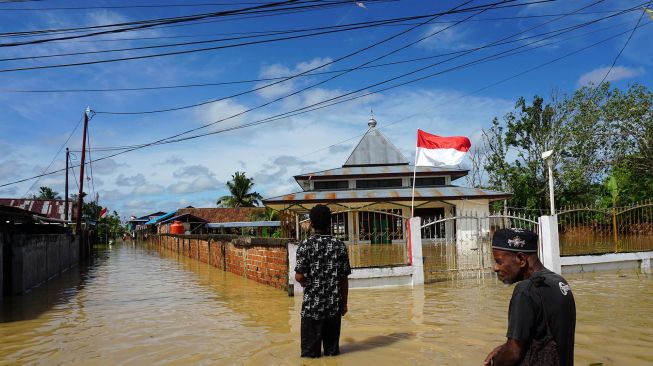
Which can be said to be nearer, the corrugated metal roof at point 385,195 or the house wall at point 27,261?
the house wall at point 27,261

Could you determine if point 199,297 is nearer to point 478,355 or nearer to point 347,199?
point 478,355

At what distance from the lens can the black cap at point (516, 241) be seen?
2.65m

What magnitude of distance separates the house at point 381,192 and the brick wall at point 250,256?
4906mm

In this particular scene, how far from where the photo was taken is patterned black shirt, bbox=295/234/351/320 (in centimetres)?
487

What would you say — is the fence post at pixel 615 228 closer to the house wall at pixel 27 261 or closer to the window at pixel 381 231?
the window at pixel 381 231

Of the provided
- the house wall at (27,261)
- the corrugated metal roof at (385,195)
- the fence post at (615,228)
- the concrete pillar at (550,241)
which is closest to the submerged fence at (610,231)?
the fence post at (615,228)

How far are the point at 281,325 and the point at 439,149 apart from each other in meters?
7.36

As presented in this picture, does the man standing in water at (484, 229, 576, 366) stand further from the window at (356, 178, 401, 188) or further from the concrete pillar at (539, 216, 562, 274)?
the window at (356, 178, 401, 188)

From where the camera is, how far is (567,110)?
31391 millimetres

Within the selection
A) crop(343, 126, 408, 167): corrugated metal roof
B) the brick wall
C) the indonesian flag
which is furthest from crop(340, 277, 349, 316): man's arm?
crop(343, 126, 408, 167): corrugated metal roof

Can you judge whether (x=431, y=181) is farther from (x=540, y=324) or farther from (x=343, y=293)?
(x=540, y=324)

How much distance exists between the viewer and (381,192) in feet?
88.9

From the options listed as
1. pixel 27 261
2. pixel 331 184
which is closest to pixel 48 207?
pixel 331 184

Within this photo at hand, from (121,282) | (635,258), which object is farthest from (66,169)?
(635,258)
